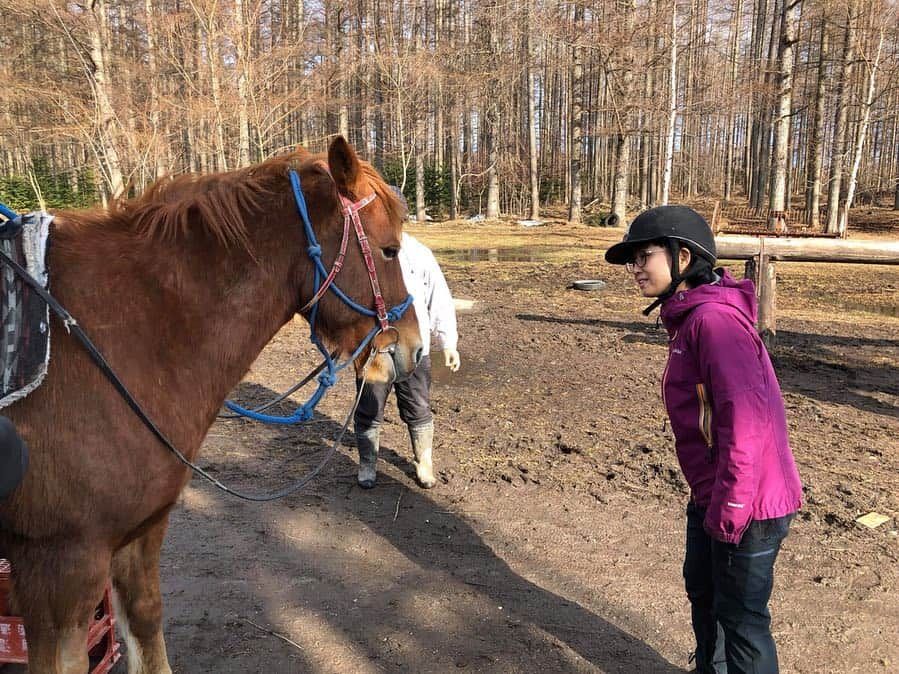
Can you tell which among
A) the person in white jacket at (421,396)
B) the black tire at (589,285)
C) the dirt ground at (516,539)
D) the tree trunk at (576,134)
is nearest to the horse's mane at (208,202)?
the dirt ground at (516,539)

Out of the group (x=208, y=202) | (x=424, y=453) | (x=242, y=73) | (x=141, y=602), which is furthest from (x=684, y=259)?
(x=242, y=73)

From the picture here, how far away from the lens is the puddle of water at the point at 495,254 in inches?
714

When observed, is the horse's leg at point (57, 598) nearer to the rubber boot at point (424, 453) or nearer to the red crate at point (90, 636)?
the red crate at point (90, 636)

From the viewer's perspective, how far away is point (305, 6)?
31.5 metres

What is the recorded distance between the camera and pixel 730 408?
6.83ft

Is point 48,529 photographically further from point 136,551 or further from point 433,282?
point 433,282

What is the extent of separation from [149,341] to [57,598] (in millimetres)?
832

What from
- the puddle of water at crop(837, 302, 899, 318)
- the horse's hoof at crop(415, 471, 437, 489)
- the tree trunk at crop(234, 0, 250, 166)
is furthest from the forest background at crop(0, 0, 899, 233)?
the puddle of water at crop(837, 302, 899, 318)

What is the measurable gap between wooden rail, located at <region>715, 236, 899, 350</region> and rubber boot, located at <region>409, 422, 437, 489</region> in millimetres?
5419

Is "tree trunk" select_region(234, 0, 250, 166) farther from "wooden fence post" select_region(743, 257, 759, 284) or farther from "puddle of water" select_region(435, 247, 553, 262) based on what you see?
"wooden fence post" select_region(743, 257, 759, 284)

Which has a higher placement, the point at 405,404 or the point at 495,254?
the point at 405,404

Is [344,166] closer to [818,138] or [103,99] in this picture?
[103,99]

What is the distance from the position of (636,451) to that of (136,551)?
392 centimetres

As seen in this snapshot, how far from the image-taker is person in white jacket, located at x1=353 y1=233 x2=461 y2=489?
14.9 feet
